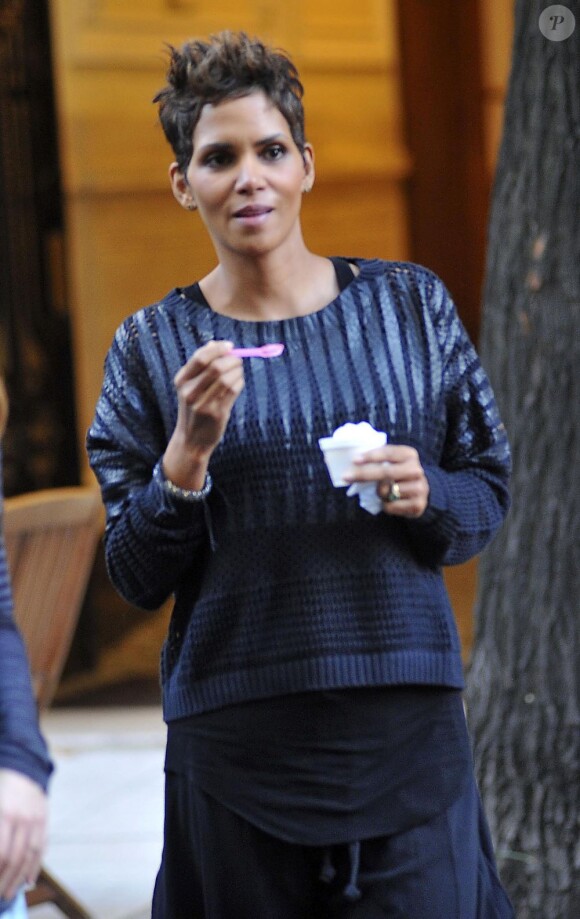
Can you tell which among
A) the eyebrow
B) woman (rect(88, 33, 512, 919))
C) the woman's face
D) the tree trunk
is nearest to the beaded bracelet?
woman (rect(88, 33, 512, 919))

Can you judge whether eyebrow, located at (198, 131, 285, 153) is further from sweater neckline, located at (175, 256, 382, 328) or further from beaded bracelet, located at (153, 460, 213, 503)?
beaded bracelet, located at (153, 460, 213, 503)

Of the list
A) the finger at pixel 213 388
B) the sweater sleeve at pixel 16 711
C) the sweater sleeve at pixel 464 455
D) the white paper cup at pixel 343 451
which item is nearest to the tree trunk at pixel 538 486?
the sweater sleeve at pixel 464 455

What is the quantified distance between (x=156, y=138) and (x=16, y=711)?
4.93 meters

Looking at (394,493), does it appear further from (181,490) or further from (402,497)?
(181,490)

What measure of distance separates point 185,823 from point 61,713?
176 inches

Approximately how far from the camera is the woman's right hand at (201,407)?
79.1 inches

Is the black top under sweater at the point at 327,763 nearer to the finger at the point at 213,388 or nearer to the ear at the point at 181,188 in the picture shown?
the finger at the point at 213,388

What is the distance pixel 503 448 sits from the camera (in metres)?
2.36

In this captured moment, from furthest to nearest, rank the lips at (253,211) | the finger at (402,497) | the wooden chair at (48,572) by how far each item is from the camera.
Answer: the wooden chair at (48,572) < the lips at (253,211) < the finger at (402,497)

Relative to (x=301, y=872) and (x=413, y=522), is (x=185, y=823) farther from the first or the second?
(x=413, y=522)

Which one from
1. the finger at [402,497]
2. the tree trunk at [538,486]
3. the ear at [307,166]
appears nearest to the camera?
the finger at [402,497]

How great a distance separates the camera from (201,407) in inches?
80.0

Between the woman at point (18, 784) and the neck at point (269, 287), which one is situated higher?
the neck at point (269, 287)

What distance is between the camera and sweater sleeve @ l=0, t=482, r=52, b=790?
1771 millimetres
